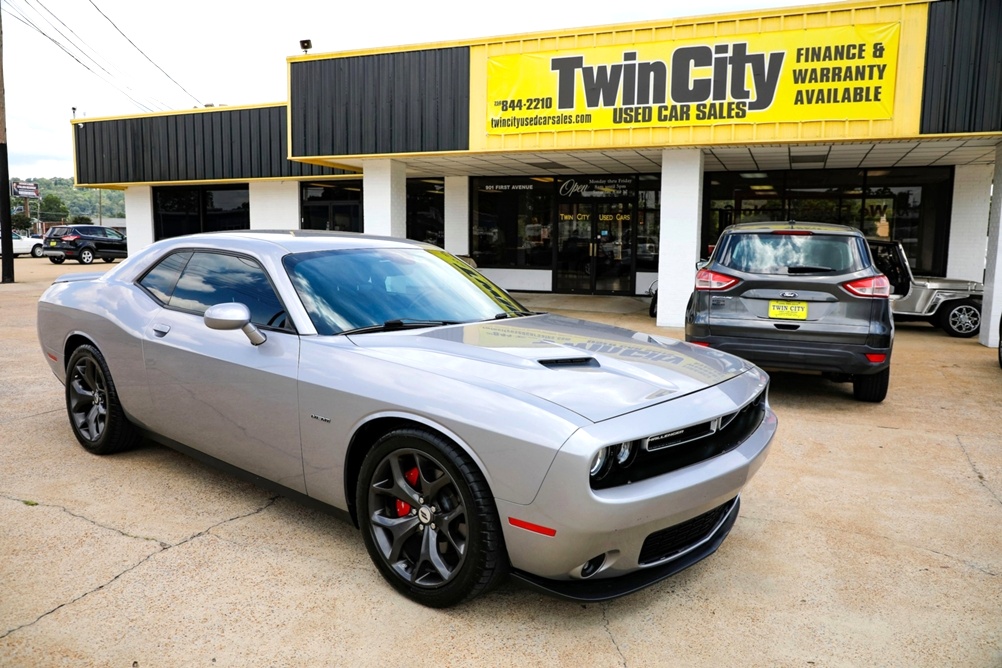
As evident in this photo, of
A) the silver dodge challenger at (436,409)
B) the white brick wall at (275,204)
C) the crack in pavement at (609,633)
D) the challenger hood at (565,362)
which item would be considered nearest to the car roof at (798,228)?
the silver dodge challenger at (436,409)

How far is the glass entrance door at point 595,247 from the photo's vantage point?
1812 cm

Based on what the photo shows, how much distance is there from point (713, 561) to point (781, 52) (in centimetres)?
966

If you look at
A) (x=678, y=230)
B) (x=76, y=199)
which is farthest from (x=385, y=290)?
(x=76, y=199)

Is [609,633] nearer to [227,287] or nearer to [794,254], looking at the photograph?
[227,287]

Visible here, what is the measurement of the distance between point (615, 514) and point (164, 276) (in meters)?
3.31

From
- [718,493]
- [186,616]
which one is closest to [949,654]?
[718,493]

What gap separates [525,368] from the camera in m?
2.98

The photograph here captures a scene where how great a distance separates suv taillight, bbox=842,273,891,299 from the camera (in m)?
6.32

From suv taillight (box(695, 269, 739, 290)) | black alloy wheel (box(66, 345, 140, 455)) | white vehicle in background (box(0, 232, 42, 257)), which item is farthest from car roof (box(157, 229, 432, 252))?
white vehicle in background (box(0, 232, 42, 257))

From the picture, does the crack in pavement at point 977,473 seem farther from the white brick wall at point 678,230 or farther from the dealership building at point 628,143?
the white brick wall at point 678,230

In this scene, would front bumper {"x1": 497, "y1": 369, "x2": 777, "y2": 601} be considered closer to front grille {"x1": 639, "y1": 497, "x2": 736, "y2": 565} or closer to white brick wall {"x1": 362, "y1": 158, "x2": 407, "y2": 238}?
front grille {"x1": 639, "y1": 497, "x2": 736, "y2": 565}

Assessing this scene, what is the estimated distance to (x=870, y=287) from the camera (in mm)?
6328

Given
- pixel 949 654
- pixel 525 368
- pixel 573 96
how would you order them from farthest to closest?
1. pixel 573 96
2. pixel 525 368
3. pixel 949 654

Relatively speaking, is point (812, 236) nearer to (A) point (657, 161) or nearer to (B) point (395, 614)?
(B) point (395, 614)
